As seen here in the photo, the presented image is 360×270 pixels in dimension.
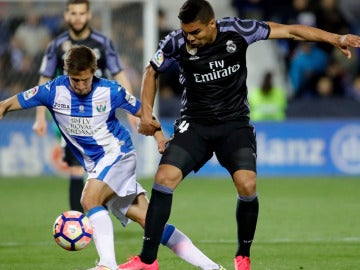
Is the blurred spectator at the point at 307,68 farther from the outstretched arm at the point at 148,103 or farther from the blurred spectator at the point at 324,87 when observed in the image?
the outstretched arm at the point at 148,103

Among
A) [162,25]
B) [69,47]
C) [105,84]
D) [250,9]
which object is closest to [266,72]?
[250,9]

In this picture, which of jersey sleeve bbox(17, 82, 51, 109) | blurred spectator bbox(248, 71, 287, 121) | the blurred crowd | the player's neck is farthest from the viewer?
blurred spectator bbox(248, 71, 287, 121)

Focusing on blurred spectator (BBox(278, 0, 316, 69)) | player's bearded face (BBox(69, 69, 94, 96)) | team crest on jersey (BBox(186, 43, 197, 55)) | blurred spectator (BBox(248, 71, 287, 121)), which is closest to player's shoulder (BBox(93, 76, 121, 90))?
player's bearded face (BBox(69, 69, 94, 96))

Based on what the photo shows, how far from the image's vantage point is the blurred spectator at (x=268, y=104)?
59.7 feet

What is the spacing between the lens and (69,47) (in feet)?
33.2

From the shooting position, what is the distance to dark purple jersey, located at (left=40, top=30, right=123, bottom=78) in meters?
10.2

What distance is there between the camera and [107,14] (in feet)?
57.3

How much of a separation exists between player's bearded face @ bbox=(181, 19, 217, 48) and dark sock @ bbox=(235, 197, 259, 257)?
1.19 metres

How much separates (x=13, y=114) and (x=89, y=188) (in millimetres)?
10378

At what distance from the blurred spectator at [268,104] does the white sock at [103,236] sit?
11.1 m

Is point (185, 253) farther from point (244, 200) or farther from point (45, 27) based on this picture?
point (45, 27)

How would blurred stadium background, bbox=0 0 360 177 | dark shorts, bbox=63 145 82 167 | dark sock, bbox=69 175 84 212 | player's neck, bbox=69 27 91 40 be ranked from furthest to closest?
blurred stadium background, bbox=0 0 360 177 → player's neck, bbox=69 27 91 40 → dark shorts, bbox=63 145 82 167 → dark sock, bbox=69 175 84 212

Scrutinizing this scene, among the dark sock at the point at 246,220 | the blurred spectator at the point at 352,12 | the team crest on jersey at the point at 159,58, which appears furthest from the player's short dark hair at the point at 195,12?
the blurred spectator at the point at 352,12

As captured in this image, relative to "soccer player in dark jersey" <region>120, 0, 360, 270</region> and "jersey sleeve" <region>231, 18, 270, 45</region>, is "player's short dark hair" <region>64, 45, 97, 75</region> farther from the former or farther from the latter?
"jersey sleeve" <region>231, 18, 270, 45</region>
